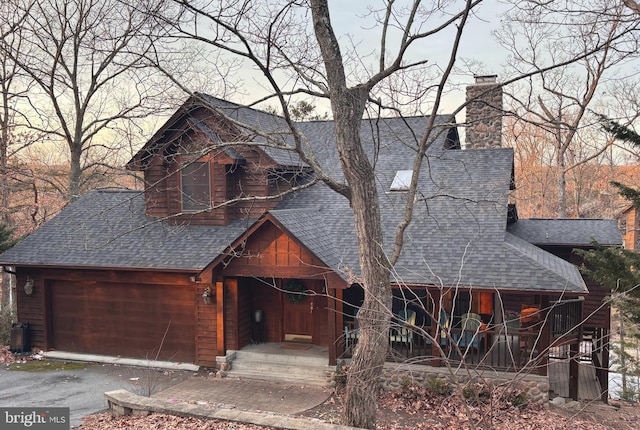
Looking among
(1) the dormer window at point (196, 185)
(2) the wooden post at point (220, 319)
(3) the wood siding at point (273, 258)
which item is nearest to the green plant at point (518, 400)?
(3) the wood siding at point (273, 258)

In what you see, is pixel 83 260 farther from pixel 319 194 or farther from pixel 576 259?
pixel 576 259

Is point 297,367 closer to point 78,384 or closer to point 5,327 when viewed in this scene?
point 78,384

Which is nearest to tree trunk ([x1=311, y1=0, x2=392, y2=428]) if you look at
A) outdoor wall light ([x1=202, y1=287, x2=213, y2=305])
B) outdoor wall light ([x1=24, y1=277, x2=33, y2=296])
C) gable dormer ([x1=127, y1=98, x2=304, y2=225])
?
outdoor wall light ([x1=202, y1=287, x2=213, y2=305])

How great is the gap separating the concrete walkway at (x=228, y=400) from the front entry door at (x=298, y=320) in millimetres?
1814

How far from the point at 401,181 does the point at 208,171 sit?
5.28 m

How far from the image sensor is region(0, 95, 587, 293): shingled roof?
980cm

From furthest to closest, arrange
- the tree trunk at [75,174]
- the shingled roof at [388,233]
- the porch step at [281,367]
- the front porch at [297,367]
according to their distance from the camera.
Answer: the tree trunk at [75,174]
the porch step at [281,367]
the front porch at [297,367]
the shingled roof at [388,233]

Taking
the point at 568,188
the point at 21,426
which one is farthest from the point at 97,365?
the point at 568,188

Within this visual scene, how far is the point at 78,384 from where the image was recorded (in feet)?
33.9

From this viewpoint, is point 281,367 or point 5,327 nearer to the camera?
point 281,367

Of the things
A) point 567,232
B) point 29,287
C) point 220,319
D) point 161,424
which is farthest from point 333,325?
point 29,287

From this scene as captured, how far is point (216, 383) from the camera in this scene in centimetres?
1034

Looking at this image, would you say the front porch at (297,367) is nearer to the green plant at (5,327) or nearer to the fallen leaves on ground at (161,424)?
the fallen leaves on ground at (161,424)

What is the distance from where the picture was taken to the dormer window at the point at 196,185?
510 inches
